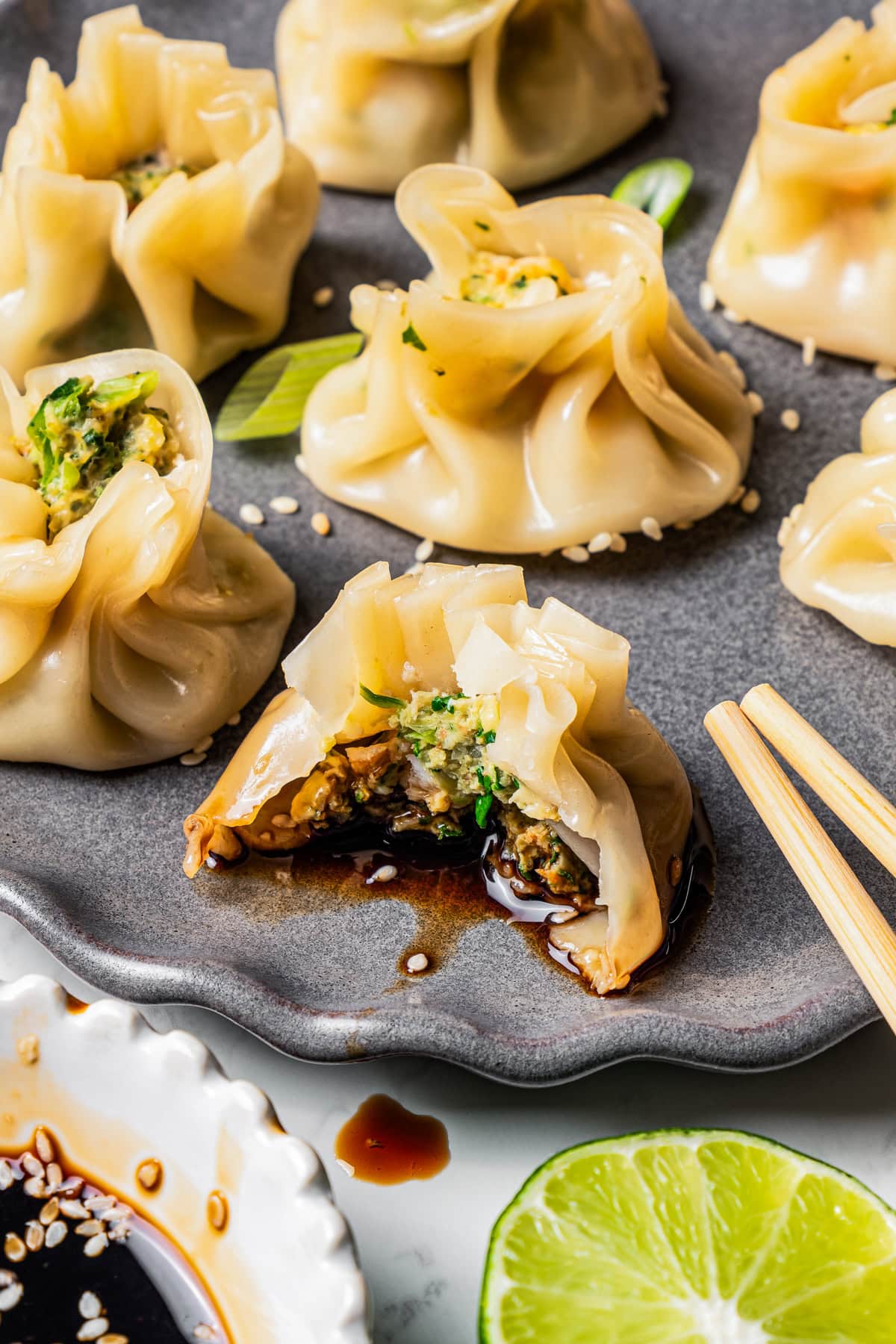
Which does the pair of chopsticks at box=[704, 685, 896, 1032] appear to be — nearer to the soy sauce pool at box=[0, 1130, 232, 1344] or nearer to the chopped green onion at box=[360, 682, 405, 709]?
the chopped green onion at box=[360, 682, 405, 709]

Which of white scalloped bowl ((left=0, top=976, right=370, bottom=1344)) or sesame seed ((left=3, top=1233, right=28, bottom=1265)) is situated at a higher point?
white scalloped bowl ((left=0, top=976, right=370, bottom=1344))

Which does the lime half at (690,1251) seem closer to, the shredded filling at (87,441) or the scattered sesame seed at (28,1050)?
the scattered sesame seed at (28,1050)

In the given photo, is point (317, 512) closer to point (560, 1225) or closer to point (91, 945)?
point (91, 945)

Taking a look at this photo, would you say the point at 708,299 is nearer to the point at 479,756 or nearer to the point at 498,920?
the point at 479,756

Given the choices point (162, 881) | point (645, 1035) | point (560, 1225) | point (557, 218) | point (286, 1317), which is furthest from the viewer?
point (557, 218)

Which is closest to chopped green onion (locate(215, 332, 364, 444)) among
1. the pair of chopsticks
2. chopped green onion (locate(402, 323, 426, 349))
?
chopped green onion (locate(402, 323, 426, 349))

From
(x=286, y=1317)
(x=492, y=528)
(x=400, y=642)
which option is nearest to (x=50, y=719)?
(x=400, y=642)
